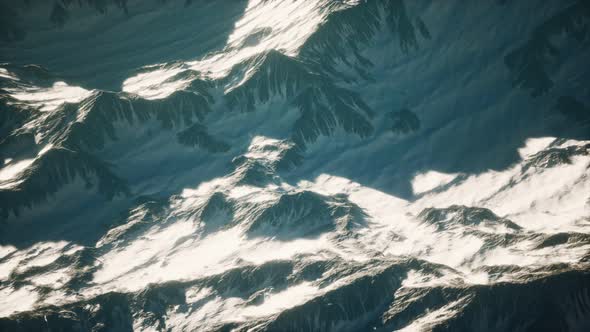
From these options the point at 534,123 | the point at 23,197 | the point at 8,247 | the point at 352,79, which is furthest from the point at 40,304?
the point at 534,123

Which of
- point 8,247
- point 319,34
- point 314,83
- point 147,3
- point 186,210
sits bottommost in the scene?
point 186,210

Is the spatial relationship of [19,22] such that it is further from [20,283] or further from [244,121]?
[20,283]

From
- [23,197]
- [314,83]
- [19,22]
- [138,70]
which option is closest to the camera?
[23,197]

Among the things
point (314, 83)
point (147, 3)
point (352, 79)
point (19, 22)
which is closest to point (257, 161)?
point (314, 83)

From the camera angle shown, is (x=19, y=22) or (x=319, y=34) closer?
(x=319, y=34)

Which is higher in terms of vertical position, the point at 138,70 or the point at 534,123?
the point at 138,70

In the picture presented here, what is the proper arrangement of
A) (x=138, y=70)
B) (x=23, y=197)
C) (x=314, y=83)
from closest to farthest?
(x=23, y=197), (x=314, y=83), (x=138, y=70)
